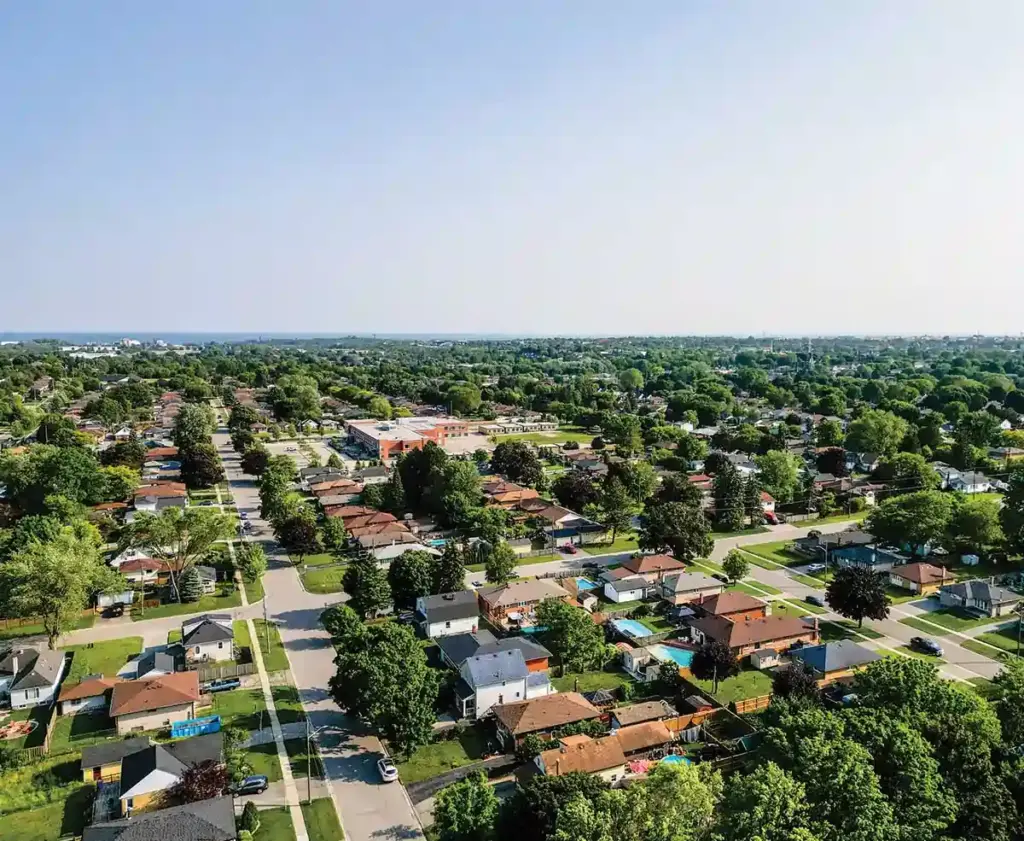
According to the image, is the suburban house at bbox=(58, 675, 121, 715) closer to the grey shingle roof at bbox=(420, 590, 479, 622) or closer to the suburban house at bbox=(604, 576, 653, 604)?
the grey shingle roof at bbox=(420, 590, 479, 622)

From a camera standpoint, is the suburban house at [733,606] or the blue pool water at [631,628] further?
the suburban house at [733,606]

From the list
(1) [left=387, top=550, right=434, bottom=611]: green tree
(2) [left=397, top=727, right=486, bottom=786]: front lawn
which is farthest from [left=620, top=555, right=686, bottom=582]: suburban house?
(2) [left=397, top=727, right=486, bottom=786]: front lawn

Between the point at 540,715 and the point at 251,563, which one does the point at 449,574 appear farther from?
the point at 251,563

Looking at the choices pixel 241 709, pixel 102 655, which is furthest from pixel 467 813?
pixel 102 655

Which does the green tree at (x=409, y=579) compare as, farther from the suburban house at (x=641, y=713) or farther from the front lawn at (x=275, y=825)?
the front lawn at (x=275, y=825)

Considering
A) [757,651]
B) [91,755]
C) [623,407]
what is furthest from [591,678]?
[623,407]

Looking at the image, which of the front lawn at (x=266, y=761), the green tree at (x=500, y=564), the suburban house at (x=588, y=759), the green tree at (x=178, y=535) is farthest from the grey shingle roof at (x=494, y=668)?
the green tree at (x=178, y=535)

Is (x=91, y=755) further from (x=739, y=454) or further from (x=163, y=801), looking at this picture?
(x=739, y=454)
